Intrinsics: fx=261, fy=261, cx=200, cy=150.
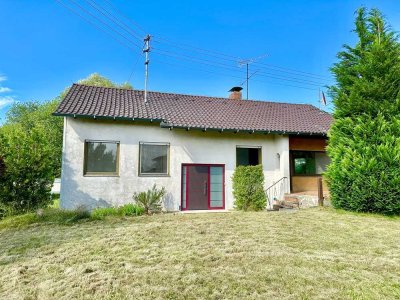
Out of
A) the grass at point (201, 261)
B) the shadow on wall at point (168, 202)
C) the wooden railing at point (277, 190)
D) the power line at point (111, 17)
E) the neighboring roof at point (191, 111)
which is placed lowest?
the grass at point (201, 261)

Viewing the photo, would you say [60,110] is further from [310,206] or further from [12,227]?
[310,206]

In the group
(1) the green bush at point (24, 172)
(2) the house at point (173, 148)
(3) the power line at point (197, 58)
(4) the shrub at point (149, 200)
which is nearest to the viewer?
(1) the green bush at point (24, 172)

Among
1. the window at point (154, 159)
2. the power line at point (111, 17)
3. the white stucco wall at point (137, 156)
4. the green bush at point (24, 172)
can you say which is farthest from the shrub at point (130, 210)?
the power line at point (111, 17)

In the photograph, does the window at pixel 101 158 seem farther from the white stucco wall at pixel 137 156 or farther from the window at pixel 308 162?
the window at pixel 308 162

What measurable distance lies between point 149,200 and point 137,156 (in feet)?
6.36

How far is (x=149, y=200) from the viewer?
1025 cm

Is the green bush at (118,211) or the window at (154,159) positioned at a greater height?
the window at (154,159)

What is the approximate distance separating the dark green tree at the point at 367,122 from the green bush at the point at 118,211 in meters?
7.37

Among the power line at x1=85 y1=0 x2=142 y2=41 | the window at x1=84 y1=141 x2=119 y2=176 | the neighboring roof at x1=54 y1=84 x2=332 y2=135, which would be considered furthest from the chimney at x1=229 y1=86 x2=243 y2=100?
the window at x1=84 y1=141 x2=119 y2=176

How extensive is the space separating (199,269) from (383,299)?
239cm

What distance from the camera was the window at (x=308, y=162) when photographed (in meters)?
13.3

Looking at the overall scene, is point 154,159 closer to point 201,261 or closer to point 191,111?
point 191,111

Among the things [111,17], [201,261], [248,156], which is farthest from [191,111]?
[201,261]

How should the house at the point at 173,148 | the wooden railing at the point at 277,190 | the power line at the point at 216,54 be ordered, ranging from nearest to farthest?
the house at the point at 173,148 → the wooden railing at the point at 277,190 → the power line at the point at 216,54
